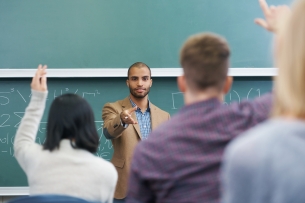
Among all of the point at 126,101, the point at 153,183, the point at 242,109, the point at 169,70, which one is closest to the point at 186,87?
the point at 242,109

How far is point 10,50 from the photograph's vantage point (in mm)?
3805

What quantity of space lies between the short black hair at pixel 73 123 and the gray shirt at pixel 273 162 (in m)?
1.08

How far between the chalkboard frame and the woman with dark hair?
75.5 inches

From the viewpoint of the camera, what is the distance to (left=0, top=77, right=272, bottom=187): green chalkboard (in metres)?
3.74

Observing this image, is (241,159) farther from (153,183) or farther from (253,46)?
(253,46)

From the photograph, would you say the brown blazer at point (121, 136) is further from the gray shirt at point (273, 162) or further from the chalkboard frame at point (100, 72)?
the gray shirt at point (273, 162)

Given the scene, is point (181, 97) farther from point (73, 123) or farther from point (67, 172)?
point (67, 172)

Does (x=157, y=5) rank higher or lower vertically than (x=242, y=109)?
higher

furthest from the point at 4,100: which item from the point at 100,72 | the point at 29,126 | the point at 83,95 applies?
the point at 29,126

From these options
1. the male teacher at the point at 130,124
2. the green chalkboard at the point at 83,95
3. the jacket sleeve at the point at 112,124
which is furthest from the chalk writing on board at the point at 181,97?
the jacket sleeve at the point at 112,124

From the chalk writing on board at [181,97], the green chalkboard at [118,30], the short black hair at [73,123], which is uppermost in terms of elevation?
the green chalkboard at [118,30]

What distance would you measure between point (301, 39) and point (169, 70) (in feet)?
10.1

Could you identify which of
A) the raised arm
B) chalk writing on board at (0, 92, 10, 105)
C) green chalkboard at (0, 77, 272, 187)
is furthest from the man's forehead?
the raised arm

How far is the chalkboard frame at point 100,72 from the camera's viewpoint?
376 cm
